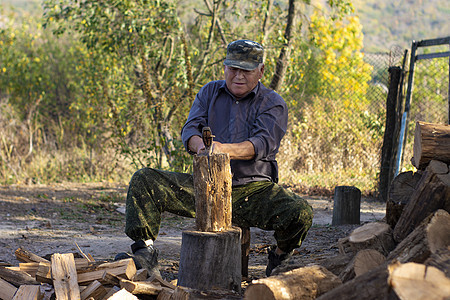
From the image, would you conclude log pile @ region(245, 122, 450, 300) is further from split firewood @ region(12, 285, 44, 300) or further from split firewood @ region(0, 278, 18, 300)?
split firewood @ region(0, 278, 18, 300)

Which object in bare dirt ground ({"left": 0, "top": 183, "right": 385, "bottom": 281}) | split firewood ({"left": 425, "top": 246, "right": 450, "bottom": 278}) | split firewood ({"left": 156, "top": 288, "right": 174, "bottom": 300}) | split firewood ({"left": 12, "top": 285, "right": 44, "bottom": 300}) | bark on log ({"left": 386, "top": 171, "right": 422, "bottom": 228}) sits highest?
bark on log ({"left": 386, "top": 171, "right": 422, "bottom": 228})

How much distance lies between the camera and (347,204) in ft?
19.3

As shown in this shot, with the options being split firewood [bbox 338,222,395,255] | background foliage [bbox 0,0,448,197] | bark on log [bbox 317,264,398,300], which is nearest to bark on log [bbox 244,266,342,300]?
bark on log [bbox 317,264,398,300]

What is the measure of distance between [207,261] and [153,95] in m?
5.43

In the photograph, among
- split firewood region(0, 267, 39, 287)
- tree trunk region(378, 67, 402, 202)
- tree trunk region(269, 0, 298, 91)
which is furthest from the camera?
tree trunk region(269, 0, 298, 91)

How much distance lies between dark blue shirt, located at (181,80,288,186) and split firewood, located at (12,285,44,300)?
55.7 inches

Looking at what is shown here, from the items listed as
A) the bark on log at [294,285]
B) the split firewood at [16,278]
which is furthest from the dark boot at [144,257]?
the bark on log at [294,285]

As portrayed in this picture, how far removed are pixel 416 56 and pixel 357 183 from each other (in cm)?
290

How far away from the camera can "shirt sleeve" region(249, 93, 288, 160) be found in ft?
11.6

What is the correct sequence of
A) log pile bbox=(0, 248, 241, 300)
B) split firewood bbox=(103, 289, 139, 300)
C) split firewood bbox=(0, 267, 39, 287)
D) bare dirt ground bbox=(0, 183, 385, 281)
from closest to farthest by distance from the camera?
split firewood bbox=(103, 289, 139, 300) → log pile bbox=(0, 248, 241, 300) → split firewood bbox=(0, 267, 39, 287) → bare dirt ground bbox=(0, 183, 385, 281)

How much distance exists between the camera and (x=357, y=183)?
9.34m

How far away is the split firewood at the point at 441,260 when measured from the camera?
2.06m

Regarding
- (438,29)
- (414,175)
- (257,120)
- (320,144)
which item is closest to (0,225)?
(257,120)

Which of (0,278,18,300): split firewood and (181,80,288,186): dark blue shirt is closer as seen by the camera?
(0,278,18,300): split firewood
